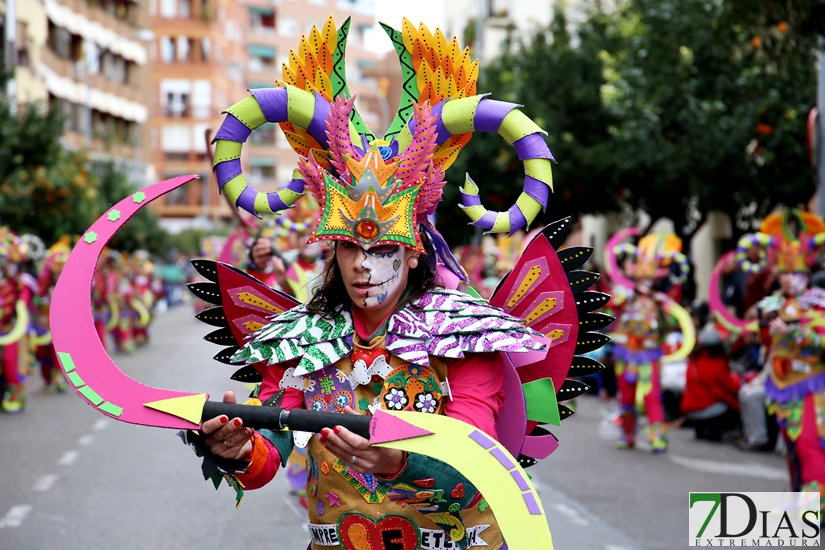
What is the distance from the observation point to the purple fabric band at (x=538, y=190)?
3.98 m

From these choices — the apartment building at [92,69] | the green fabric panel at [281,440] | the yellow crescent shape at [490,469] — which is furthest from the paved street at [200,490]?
the apartment building at [92,69]

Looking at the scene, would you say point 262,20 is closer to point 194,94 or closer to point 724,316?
point 194,94

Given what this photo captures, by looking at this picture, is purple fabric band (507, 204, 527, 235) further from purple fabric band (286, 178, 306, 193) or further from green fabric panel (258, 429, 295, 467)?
green fabric panel (258, 429, 295, 467)

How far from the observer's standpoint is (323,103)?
398cm

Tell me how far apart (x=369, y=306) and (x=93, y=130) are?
4691 cm

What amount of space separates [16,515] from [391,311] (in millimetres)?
5515

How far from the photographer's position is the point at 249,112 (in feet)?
13.0

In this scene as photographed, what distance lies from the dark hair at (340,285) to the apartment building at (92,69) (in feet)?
89.3

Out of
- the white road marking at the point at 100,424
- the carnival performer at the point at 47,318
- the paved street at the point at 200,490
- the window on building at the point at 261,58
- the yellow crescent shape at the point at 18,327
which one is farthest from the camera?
the window on building at the point at 261,58

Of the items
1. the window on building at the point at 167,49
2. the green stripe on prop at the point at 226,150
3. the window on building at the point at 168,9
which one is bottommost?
the green stripe on prop at the point at 226,150

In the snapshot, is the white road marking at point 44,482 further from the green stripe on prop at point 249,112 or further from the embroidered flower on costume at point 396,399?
the embroidered flower on costume at point 396,399

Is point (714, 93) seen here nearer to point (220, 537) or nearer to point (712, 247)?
point (712, 247)

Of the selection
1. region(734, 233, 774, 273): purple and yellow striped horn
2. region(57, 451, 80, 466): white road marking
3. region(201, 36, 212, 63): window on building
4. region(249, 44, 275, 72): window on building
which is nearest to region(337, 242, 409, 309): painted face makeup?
region(734, 233, 774, 273): purple and yellow striped horn

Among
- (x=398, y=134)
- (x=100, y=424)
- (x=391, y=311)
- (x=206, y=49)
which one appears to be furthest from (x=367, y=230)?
(x=206, y=49)
